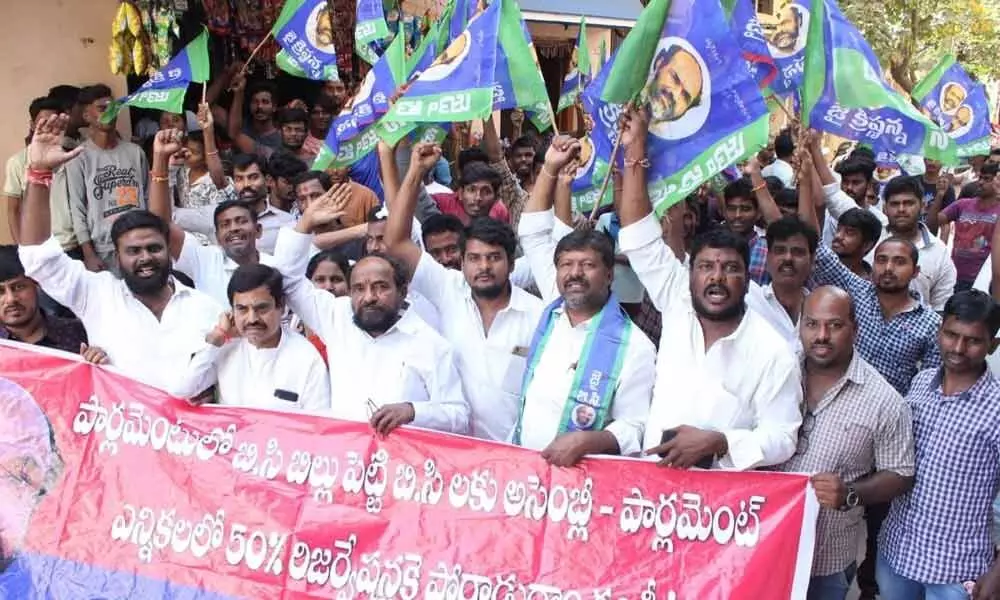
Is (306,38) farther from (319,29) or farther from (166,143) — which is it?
(166,143)

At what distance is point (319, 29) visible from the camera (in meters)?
6.59

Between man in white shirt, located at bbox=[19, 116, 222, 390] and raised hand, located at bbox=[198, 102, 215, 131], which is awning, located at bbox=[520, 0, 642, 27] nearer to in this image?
raised hand, located at bbox=[198, 102, 215, 131]

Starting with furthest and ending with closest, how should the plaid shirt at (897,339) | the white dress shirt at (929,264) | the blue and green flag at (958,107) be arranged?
1. the blue and green flag at (958,107)
2. the white dress shirt at (929,264)
3. the plaid shirt at (897,339)

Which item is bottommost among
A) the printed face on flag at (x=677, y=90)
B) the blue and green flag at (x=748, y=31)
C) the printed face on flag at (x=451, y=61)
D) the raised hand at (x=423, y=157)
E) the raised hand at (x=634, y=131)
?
the raised hand at (x=423, y=157)

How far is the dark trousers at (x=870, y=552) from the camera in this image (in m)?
4.13

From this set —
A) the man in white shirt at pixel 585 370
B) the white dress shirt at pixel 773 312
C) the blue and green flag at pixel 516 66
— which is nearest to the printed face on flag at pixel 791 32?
the blue and green flag at pixel 516 66

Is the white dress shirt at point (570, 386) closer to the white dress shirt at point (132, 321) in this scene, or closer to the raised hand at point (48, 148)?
the white dress shirt at point (132, 321)

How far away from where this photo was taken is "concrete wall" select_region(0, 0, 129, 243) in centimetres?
742

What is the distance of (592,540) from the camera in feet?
11.2

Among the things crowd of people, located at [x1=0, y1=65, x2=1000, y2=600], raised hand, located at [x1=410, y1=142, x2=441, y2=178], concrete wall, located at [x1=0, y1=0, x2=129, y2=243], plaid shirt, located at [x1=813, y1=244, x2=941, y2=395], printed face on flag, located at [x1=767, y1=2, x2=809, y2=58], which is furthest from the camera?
concrete wall, located at [x1=0, y1=0, x2=129, y2=243]

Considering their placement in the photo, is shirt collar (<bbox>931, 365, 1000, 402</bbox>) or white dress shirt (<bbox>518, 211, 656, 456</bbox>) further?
white dress shirt (<bbox>518, 211, 656, 456</bbox>)

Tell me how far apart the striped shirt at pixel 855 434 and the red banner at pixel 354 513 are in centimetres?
12

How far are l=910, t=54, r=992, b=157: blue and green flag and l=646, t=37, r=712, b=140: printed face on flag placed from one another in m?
4.20

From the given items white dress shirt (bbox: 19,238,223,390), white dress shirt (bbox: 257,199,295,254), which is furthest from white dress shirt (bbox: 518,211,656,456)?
white dress shirt (bbox: 257,199,295,254)
